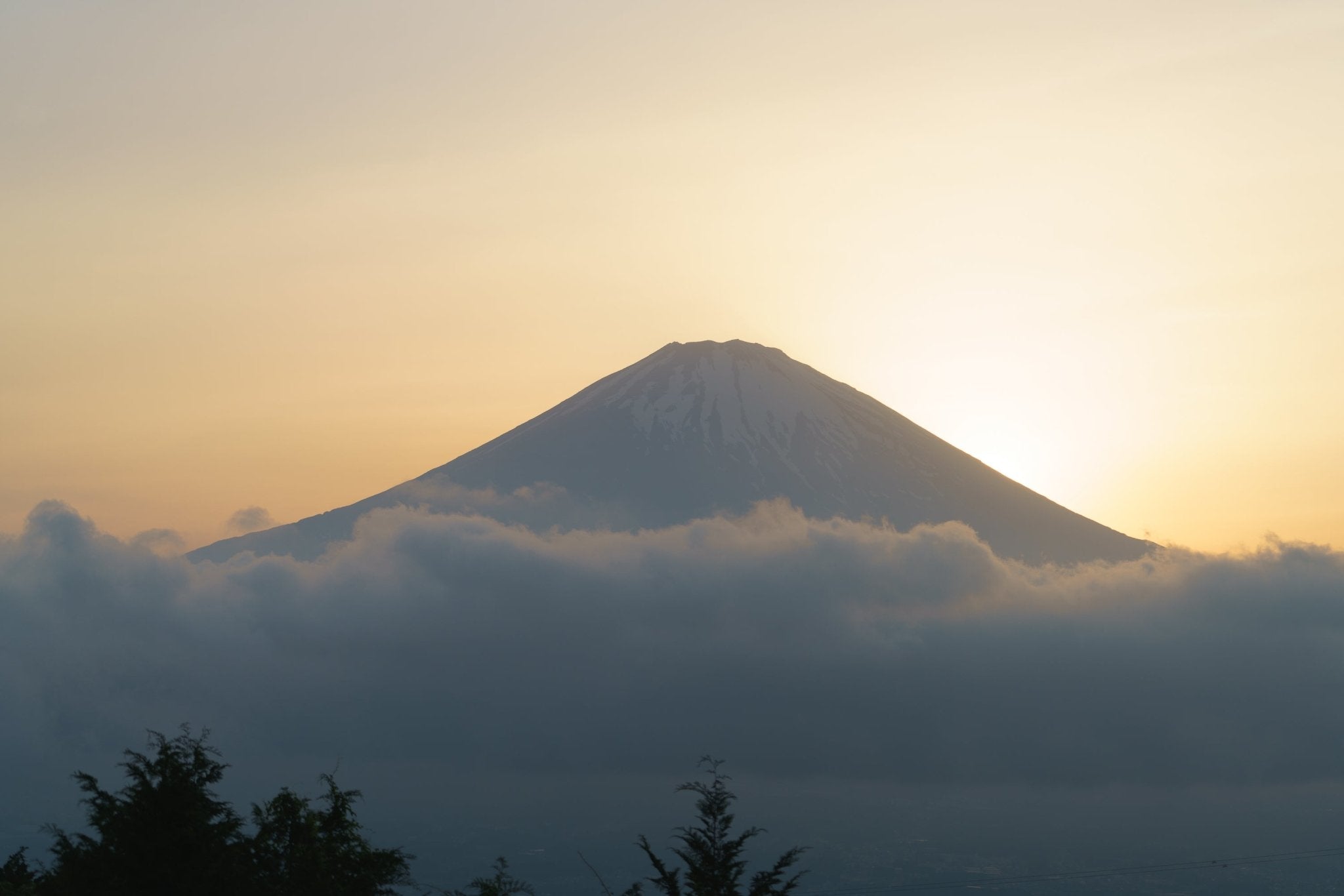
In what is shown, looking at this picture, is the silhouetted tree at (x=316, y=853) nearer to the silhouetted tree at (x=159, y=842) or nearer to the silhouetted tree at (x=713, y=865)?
the silhouetted tree at (x=159, y=842)

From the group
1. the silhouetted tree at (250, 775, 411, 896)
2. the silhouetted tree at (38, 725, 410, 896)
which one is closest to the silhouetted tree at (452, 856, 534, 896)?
the silhouetted tree at (250, 775, 411, 896)

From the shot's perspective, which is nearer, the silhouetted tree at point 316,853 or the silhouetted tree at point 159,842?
the silhouetted tree at point 159,842

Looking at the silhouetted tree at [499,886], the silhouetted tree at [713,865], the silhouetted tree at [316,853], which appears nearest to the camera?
the silhouetted tree at [713,865]

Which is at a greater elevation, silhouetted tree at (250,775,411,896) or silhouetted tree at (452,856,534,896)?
silhouetted tree at (250,775,411,896)

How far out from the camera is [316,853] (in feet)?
86.4

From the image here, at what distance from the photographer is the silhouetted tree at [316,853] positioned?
26125 mm

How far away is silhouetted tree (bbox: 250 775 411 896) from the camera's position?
85.7ft

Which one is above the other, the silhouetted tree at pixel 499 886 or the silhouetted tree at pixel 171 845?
the silhouetted tree at pixel 171 845

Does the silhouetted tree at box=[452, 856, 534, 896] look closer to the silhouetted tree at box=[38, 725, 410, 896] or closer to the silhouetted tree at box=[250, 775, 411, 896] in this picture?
the silhouetted tree at box=[250, 775, 411, 896]

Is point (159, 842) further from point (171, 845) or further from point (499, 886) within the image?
point (499, 886)

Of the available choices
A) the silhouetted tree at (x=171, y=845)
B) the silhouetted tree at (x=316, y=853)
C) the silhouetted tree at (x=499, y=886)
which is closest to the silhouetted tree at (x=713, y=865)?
the silhouetted tree at (x=499, y=886)

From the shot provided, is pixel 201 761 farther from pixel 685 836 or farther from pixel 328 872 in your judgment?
pixel 685 836

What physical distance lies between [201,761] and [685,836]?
9.14 meters

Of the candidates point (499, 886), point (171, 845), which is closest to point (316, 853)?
point (171, 845)
